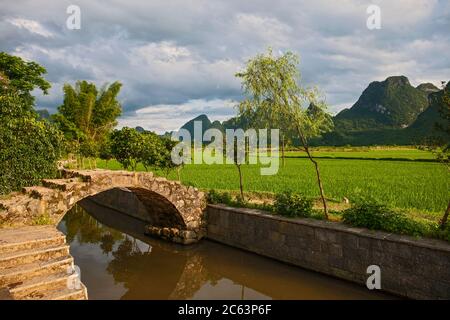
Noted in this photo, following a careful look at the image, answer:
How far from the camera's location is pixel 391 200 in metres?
14.7

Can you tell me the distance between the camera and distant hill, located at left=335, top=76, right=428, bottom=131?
14125 cm

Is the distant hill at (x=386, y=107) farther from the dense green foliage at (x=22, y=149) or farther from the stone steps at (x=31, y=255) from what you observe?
the stone steps at (x=31, y=255)

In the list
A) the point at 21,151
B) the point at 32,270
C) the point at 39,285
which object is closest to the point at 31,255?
the point at 32,270

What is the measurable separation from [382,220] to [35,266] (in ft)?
29.8

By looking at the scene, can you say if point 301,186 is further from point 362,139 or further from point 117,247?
point 362,139

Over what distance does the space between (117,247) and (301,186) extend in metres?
11.4

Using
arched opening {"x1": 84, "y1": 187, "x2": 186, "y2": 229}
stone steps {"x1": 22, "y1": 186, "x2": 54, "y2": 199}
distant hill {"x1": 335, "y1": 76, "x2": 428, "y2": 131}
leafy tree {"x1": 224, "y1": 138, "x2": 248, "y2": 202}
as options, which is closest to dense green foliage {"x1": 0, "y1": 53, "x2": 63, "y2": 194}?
arched opening {"x1": 84, "y1": 187, "x2": 186, "y2": 229}

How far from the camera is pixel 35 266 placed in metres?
6.85

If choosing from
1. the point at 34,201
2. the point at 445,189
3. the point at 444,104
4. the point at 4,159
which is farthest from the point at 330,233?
the point at 4,159

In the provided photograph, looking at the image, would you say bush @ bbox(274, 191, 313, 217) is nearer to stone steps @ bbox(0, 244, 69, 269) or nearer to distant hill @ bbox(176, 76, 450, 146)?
stone steps @ bbox(0, 244, 69, 269)

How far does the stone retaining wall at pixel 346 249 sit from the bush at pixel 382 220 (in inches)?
15.3

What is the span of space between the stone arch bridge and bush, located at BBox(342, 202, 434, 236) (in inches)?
251

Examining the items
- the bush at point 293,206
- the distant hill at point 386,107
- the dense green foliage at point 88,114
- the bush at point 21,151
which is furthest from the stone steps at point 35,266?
the distant hill at point 386,107

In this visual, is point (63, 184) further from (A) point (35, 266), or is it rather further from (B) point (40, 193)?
(A) point (35, 266)
